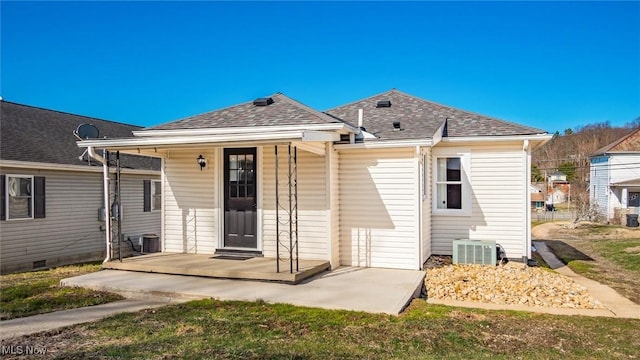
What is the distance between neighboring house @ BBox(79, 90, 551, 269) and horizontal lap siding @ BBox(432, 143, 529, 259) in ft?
0.07

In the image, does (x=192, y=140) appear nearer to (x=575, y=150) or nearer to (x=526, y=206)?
(x=526, y=206)

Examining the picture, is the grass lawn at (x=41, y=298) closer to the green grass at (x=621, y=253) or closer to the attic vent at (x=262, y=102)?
the attic vent at (x=262, y=102)

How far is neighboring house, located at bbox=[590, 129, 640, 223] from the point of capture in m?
24.2

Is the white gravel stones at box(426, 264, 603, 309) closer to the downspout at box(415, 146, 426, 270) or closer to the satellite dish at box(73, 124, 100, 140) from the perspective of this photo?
the downspout at box(415, 146, 426, 270)

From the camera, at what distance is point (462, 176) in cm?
912

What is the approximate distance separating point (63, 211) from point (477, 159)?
11.3 metres

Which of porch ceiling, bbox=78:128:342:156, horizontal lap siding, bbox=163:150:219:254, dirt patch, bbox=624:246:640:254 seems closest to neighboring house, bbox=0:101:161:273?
porch ceiling, bbox=78:128:342:156

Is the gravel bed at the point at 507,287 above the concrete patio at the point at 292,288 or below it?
below

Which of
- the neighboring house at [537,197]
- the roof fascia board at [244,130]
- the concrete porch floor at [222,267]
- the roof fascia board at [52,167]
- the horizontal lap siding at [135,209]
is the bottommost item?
the neighboring house at [537,197]

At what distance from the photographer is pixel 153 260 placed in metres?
7.90

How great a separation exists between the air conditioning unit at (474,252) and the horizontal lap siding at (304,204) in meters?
2.99

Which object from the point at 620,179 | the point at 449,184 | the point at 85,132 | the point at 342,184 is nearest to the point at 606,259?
the point at 449,184

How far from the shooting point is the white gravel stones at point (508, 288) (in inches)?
246

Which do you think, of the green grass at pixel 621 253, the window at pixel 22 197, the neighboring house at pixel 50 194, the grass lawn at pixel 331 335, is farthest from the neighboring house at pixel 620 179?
the window at pixel 22 197
